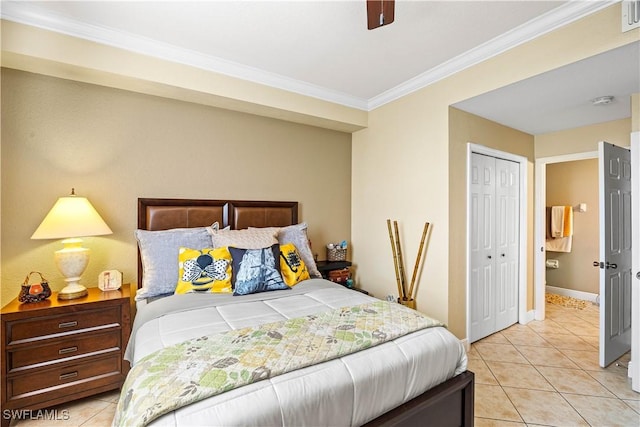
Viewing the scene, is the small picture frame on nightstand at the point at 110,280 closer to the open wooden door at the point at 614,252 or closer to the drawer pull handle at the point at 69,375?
the drawer pull handle at the point at 69,375

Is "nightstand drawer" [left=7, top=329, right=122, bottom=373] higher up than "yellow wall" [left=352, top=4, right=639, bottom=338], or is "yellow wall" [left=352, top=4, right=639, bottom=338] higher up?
"yellow wall" [left=352, top=4, right=639, bottom=338]

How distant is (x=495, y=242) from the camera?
11.1 feet

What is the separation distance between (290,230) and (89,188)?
172 cm

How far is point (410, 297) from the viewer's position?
312cm

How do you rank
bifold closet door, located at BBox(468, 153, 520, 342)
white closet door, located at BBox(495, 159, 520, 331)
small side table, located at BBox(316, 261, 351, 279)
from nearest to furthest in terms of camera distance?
bifold closet door, located at BBox(468, 153, 520, 342) < small side table, located at BBox(316, 261, 351, 279) < white closet door, located at BBox(495, 159, 520, 331)

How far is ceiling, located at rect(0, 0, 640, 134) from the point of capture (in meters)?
1.96

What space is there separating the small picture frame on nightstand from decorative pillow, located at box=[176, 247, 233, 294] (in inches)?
22.6

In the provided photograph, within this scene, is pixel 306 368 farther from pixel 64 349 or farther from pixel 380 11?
pixel 64 349

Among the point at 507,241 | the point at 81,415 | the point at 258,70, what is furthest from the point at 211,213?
the point at 507,241

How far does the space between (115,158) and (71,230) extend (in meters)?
0.75

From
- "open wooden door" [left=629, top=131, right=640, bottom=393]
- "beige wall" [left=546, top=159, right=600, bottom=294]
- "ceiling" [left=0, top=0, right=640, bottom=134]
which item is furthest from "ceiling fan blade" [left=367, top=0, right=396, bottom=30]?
"beige wall" [left=546, top=159, right=600, bottom=294]

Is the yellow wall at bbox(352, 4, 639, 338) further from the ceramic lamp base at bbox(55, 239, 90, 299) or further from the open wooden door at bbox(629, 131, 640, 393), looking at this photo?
the ceramic lamp base at bbox(55, 239, 90, 299)

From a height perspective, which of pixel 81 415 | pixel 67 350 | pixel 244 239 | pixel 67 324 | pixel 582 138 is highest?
pixel 582 138

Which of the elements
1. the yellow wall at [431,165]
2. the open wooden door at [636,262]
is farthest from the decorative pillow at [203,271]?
the open wooden door at [636,262]
